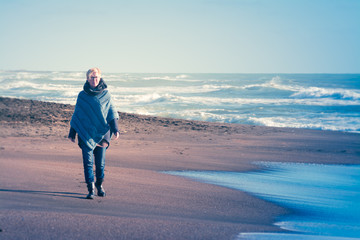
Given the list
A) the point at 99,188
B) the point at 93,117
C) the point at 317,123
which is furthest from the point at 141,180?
the point at 317,123

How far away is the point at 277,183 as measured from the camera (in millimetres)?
6273

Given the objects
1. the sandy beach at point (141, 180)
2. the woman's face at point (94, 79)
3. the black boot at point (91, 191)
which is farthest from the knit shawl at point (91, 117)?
the sandy beach at point (141, 180)

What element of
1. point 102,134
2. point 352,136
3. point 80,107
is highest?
point 80,107

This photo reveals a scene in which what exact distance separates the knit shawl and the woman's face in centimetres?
13

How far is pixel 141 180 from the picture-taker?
5844 millimetres

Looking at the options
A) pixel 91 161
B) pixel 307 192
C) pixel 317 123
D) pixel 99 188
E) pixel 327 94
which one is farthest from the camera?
pixel 327 94

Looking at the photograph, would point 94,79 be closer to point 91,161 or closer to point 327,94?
point 91,161

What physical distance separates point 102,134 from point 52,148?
4995mm

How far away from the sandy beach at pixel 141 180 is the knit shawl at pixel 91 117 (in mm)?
769

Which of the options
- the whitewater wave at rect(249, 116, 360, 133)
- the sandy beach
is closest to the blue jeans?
the sandy beach

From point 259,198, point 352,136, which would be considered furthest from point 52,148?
point 352,136

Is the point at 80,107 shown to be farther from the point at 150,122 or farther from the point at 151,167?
the point at 150,122

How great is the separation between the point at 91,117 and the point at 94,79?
43 cm

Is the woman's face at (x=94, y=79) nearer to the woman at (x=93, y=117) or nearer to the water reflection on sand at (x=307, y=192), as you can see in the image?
the woman at (x=93, y=117)
